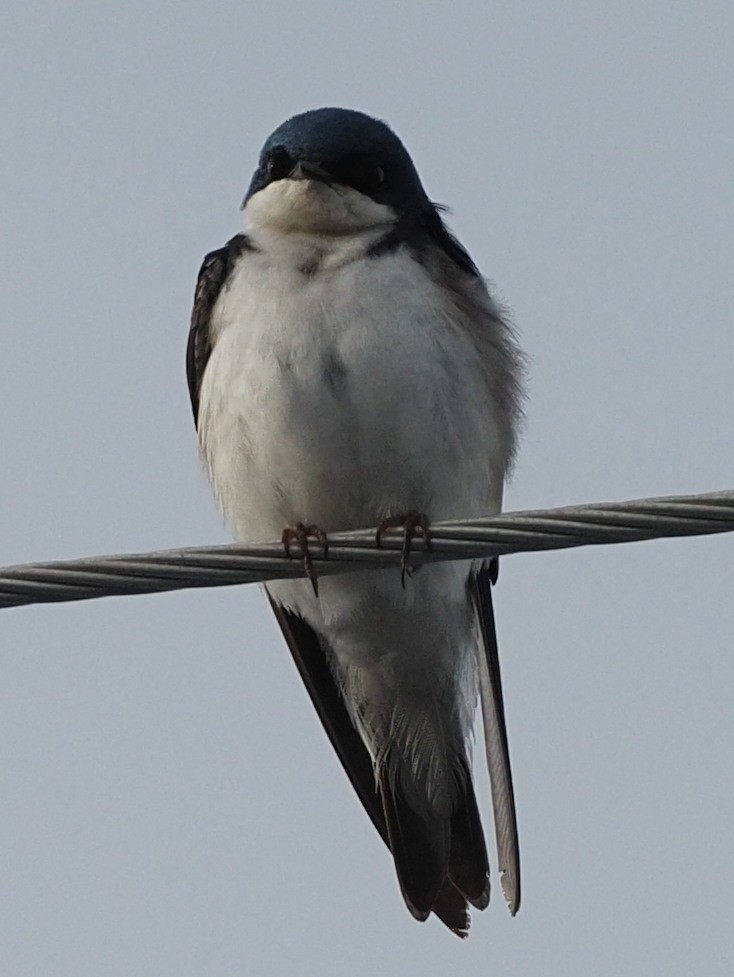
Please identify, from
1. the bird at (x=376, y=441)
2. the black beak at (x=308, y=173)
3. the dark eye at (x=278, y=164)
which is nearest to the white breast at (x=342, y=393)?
the bird at (x=376, y=441)

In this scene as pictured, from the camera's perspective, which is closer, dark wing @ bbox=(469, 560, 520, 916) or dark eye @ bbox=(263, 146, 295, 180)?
dark wing @ bbox=(469, 560, 520, 916)

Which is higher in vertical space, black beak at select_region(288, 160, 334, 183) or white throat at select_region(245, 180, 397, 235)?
black beak at select_region(288, 160, 334, 183)

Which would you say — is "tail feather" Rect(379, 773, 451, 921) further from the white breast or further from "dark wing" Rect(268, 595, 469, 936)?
the white breast

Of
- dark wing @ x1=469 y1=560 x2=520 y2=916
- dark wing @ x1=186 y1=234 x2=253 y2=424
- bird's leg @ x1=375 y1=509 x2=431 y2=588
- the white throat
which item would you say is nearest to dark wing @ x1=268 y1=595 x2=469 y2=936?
dark wing @ x1=469 y1=560 x2=520 y2=916

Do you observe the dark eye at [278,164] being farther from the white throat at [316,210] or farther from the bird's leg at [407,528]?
the bird's leg at [407,528]

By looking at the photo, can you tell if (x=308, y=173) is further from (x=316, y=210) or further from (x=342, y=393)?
(x=342, y=393)

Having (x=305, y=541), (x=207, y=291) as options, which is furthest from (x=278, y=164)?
(x=305, y=541)
